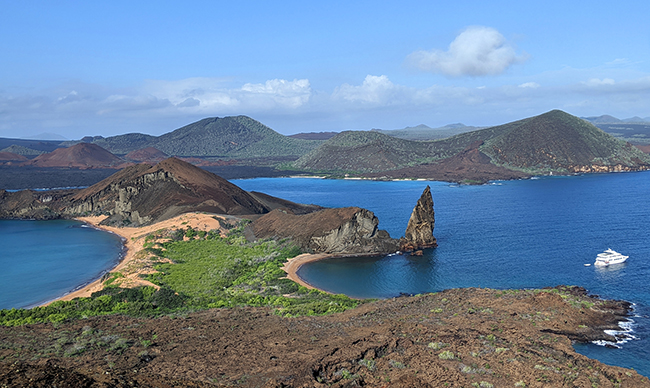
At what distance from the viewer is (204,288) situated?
51.0 m

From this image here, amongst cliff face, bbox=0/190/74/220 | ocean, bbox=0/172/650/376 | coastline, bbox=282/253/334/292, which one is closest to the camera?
Result: ocean, bbox=0/172/650/376

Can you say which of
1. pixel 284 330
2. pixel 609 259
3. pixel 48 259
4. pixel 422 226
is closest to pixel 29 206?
pixel 48 259

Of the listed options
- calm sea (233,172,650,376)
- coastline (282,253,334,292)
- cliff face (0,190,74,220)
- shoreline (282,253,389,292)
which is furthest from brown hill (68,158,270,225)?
calm sea (233,172,650,376)

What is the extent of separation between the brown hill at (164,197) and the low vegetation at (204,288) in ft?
64.0

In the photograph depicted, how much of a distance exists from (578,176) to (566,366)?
186 metres

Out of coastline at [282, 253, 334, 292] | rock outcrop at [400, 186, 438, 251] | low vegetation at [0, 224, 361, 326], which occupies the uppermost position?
rock outcrop at [400, 186, 438, 251]

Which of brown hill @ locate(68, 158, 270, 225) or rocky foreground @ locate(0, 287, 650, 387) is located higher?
brown hill @ locate(68, 158, 270, 225)

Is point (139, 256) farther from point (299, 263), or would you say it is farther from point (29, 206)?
point (29, 206)

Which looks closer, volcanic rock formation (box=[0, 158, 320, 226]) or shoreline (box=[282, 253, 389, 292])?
shoreline (box=[282, 253, 389, 292])

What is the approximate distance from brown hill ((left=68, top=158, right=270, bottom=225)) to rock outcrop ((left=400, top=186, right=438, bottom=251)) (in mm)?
37820

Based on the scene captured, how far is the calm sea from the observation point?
50.5 metres

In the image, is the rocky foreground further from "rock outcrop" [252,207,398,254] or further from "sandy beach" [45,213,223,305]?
"rock outcrop" [252,207,398,254]

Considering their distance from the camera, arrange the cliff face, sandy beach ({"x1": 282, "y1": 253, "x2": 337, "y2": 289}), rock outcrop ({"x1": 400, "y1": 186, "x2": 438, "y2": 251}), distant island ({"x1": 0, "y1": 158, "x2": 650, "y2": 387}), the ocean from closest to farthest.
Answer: distant island ({"x1": 0, "y1": 158, "x2": 650, "y2": 387}), the ocean, sandy beach ({"x1": 282, "y1": 253, "x2": 337, "y2": 289}), rock outcrop ({"x1": 400, "y1": 186, "x2": 438, "y2": 251}), the cliff face

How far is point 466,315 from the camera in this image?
38875 millimetres
